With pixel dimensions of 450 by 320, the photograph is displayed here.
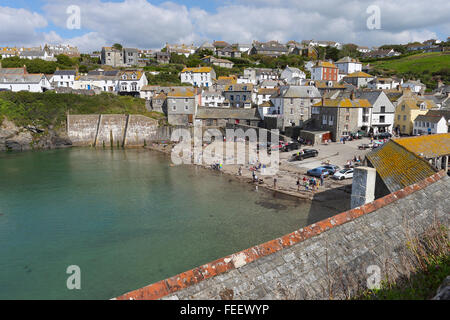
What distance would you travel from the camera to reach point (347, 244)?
20.5 feet

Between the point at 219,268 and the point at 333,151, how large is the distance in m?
35.2

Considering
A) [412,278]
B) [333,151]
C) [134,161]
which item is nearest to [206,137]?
[134,161]

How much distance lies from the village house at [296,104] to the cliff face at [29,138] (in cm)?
3771

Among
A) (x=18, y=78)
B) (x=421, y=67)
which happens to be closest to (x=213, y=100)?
(x=18, y=78)

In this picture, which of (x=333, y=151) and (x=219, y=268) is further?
(x=333, y=151)

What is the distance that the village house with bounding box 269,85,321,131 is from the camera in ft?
162

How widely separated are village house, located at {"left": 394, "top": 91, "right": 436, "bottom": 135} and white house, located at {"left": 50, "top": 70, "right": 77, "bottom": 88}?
66.0 meters

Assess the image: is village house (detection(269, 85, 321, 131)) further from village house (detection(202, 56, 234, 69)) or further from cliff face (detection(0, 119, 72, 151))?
village house (detection(202, 56, 234, 69))

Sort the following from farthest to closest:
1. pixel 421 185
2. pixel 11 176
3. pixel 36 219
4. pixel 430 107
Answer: pixel 430 107 → pixel 11 176 → pixel 36 219 → pixel 421 185

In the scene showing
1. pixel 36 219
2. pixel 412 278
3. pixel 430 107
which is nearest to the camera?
pixel 412 278

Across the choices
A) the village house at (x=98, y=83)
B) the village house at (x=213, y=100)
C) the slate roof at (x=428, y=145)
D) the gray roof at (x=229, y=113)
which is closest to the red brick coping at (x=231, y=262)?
the slate roof at (x=428, y=145)

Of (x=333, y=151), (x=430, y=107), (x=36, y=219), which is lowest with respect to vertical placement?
(x=36, y=219)

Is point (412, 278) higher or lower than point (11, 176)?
higher
